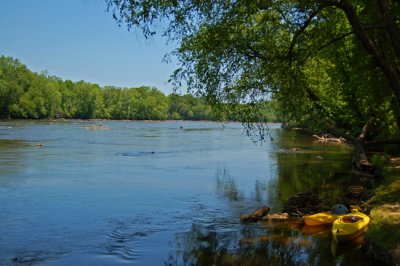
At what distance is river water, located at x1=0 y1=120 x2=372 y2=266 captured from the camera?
1131cm

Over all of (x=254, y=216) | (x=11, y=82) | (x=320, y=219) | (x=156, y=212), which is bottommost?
(x=156, y=212)

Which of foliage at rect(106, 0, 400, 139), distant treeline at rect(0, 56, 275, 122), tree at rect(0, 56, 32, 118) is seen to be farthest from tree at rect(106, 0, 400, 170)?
tree at rect(0, 56, 32, 118)

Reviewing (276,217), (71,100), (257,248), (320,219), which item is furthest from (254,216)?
(71,100)

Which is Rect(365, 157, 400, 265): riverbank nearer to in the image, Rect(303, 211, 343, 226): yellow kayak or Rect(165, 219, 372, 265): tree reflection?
Rect(165, 219, 372, 265): tree reflection

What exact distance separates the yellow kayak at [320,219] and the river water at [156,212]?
1.13ft

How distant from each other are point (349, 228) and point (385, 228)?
1.13 meters

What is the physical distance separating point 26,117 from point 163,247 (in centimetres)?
11492

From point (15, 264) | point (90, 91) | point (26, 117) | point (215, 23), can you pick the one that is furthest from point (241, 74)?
point (90, 91)

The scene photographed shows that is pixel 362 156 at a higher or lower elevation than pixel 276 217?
higher

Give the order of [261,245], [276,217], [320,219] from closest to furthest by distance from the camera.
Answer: [261,245] → [320,219] → [276,217]

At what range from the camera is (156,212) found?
54.2 feet

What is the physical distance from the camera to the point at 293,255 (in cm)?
1116

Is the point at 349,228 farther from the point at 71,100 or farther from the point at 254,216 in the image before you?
the point at 71,100

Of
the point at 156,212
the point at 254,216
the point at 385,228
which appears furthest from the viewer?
the point at 156,212
